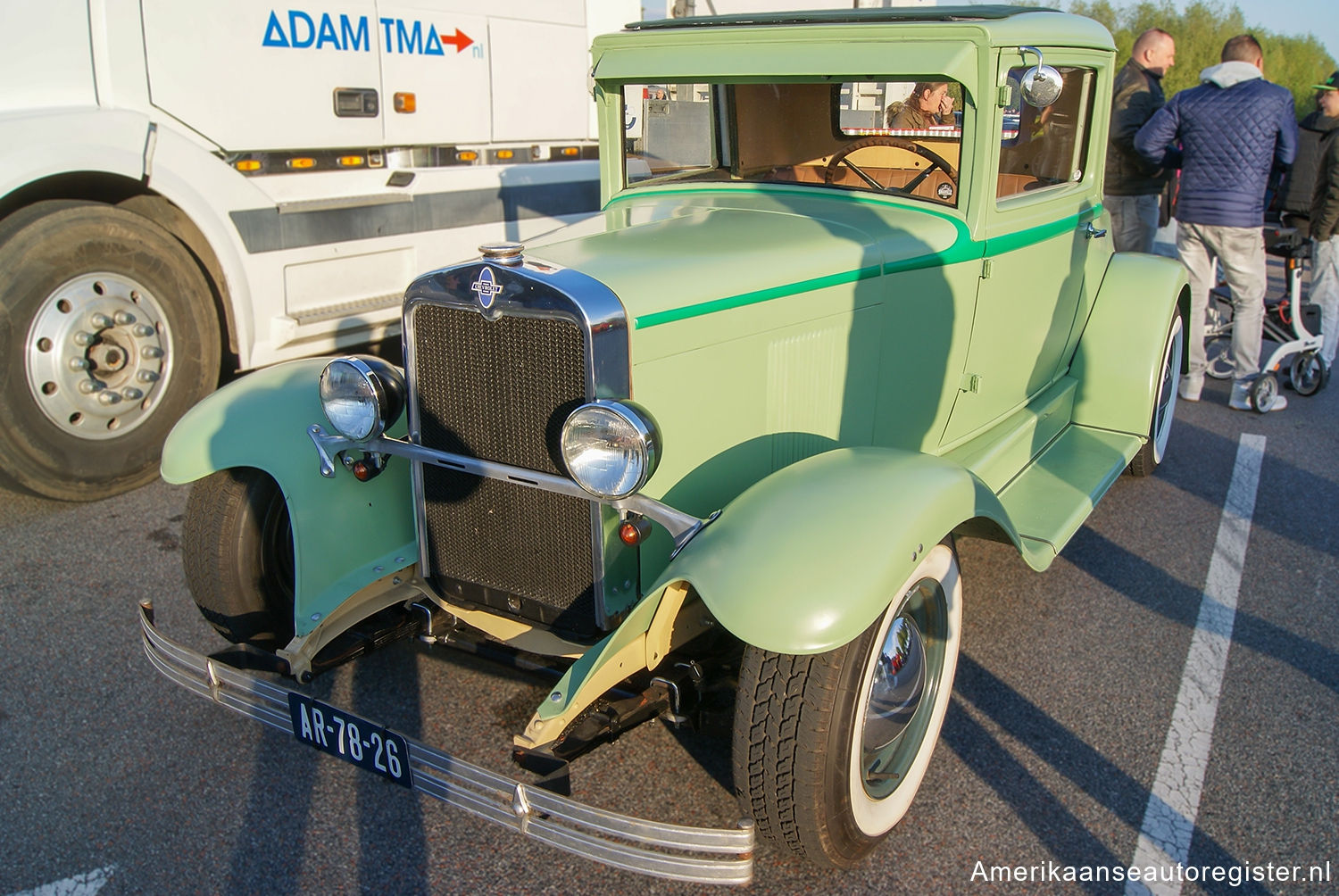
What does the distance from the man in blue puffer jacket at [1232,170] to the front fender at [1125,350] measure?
4.08ft

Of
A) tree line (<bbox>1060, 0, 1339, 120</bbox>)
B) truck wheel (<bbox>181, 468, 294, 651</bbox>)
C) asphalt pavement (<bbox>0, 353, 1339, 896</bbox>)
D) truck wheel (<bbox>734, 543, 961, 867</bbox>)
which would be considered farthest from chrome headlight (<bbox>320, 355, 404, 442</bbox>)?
tree line (<bbox>1060, 0, 1339, 120</bbox>)

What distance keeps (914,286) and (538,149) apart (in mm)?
3733

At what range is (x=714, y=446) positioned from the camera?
8.90ft

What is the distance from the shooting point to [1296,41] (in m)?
26.0

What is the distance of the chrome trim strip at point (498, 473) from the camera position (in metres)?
2.32

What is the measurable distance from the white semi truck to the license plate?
8.64ft

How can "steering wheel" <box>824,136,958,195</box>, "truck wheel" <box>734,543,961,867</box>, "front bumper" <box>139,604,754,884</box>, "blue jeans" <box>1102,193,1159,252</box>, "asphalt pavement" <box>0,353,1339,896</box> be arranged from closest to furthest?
"front bumper" <box>139,604,754,884</box> < "truck wheel" <box>734,543,961,867</box> < "asphalt pavement" <box>0,353,1339,896</box> < "steering wheel" <box>824,136,958,195</box> < "blue jeans" <box>1102,193,1159,252</box>

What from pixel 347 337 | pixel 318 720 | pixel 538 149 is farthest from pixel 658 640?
pixel 538 149

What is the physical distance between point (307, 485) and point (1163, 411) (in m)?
3.93

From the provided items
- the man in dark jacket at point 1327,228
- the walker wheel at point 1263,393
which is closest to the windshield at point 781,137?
the walker wheel at point 1263,393

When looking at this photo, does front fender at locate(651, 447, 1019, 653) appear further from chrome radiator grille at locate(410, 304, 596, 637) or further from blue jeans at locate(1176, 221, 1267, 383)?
blue jeans at locate(1176, 221, 1267, 383)

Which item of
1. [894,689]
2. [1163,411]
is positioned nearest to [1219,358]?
[1163,411]

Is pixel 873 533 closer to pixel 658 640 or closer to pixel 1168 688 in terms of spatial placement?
pixel 658 640

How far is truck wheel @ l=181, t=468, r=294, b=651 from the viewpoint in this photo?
9.41 feet
